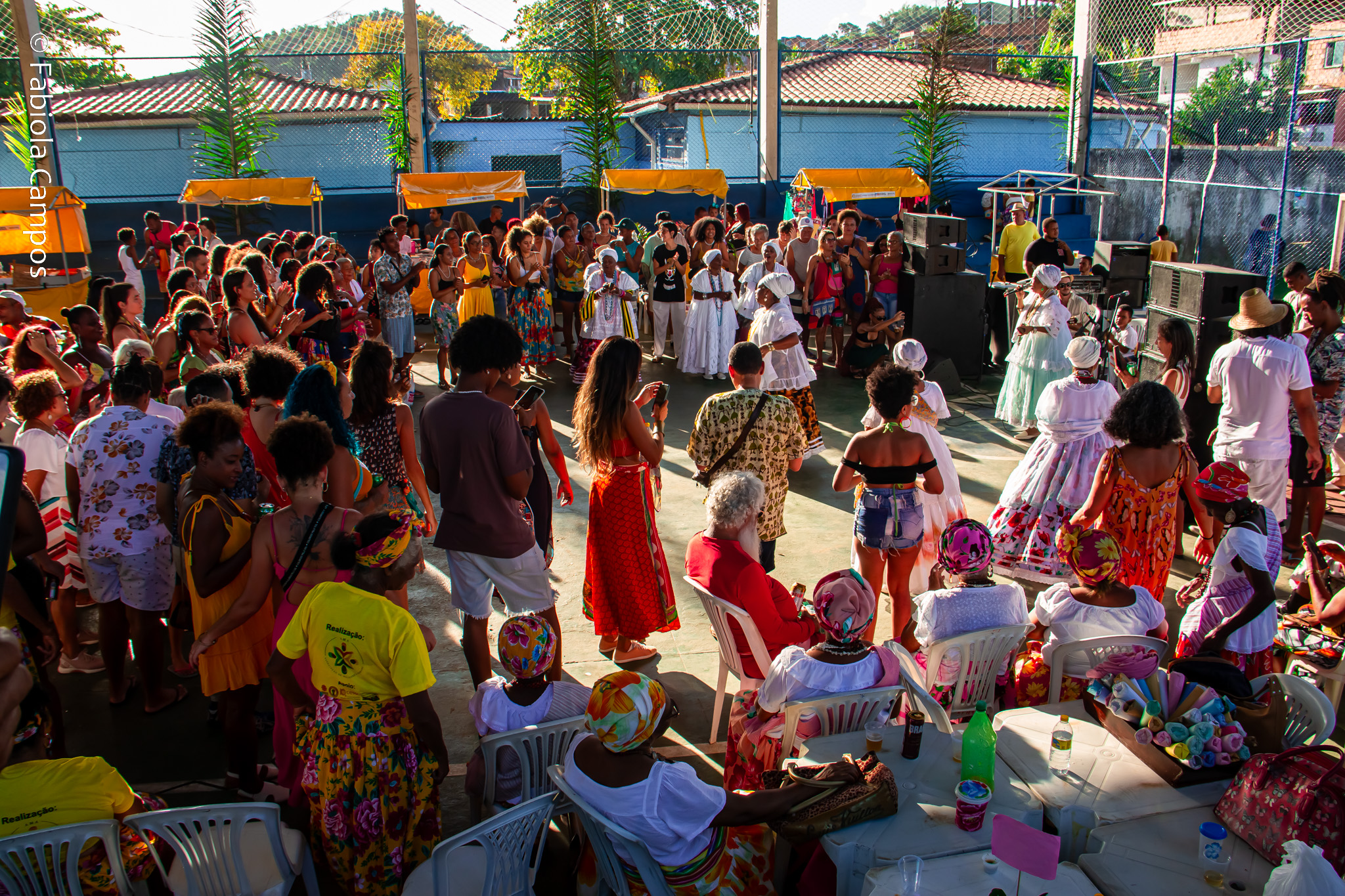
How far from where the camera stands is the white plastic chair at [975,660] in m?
3.56

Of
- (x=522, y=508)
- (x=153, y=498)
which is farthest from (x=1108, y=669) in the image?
(x=153, y=498)

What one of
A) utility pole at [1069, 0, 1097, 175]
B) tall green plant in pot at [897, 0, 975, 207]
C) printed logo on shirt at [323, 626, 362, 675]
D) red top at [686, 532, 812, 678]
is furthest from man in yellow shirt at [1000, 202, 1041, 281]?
printed logo on shirt at [323, 626, 362, 675]

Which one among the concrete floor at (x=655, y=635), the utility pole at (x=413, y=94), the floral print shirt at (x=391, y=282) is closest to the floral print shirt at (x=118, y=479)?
the concrete floor at (x=655, y=635)

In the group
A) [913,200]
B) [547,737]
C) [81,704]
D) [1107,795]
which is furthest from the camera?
[913,200]

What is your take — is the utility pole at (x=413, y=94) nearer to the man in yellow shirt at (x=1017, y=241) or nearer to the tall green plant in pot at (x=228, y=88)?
the tall green plant in pot at (x=228, y=88)

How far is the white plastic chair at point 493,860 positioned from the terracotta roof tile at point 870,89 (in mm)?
18200

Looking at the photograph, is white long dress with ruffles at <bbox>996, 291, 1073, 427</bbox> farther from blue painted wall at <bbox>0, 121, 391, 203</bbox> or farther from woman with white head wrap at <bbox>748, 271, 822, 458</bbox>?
blue painted wall at <bbox>0, 121, 391, 203</bbox>

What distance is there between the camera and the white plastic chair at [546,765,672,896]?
2.51 m

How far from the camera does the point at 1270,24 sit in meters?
20.5

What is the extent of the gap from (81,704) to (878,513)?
12.4 ft

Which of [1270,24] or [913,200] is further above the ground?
[1270,24]

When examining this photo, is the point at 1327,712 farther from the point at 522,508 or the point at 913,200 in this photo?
the point at 913,200

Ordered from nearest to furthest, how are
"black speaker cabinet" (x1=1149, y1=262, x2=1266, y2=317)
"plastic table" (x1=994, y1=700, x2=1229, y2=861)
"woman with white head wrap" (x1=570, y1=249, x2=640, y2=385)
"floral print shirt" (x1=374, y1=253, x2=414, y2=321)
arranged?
1. "plastic table" (x1=994, y1=700, x2=1229, y2=861)
2. "black speaker cabinet" (x1=1149, y1=262, x2=1266, y2=317)
3. "floral print shirt" (x1=374, y1=253, x2=414, y2=321)
4. "woman with white head wrap" (x1=570, y1=249, x2=640, y2=385)

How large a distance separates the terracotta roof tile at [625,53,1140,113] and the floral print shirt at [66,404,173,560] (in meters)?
16.9
